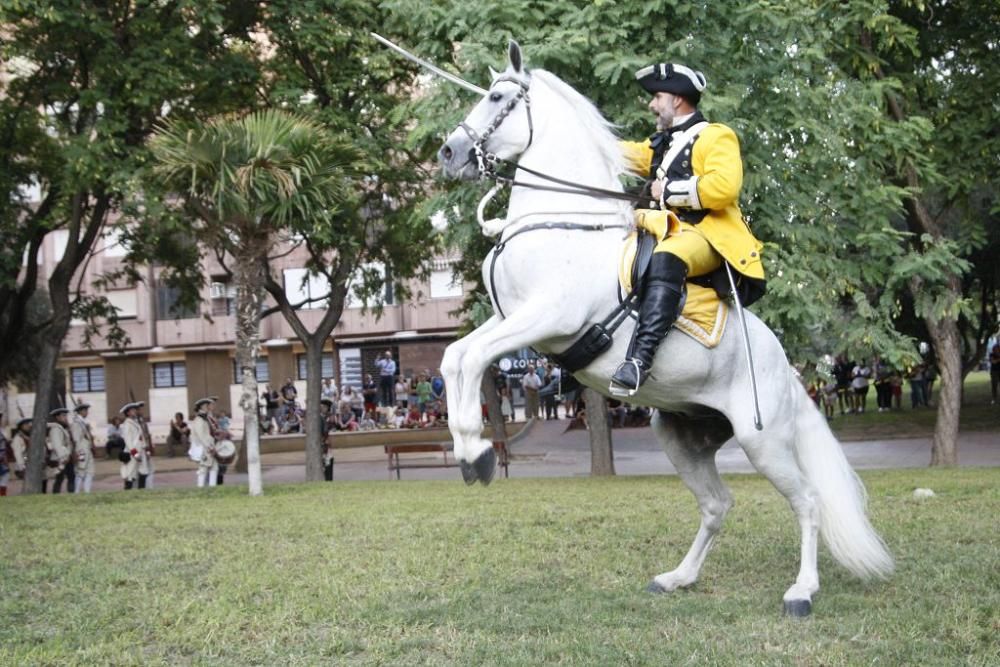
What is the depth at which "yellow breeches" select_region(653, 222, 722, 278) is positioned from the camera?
7414 mm

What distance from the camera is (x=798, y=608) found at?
7223 millimetres

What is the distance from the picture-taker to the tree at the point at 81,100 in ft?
73.9

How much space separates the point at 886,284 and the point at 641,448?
1611 cm

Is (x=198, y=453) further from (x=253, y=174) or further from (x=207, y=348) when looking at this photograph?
(x=207, y=348)

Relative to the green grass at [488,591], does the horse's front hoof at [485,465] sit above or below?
above

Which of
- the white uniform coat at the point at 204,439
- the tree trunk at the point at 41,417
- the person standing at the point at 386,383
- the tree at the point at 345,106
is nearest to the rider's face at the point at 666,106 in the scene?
the tree at the point at 345,106

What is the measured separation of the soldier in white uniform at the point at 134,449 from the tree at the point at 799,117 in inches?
426

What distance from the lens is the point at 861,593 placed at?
26.2ft

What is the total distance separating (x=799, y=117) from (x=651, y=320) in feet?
36.4

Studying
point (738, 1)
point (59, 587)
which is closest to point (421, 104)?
point (738, 1)

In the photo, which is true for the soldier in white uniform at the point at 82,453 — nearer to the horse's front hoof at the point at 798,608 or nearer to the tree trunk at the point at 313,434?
the tree trunk at the point at 313,434

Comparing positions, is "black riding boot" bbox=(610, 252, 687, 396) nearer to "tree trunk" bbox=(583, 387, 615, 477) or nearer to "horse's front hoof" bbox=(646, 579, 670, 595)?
"horse's front hoof" bbox=(646, 579, 670, 595)

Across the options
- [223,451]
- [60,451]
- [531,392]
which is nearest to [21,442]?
[60,451]

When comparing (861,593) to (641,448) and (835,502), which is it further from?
(641,448)
